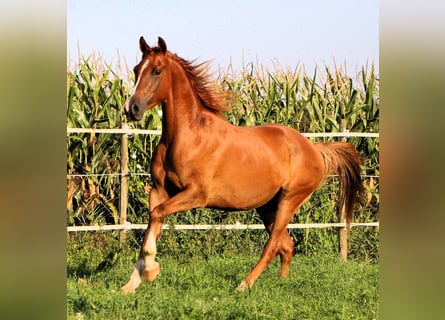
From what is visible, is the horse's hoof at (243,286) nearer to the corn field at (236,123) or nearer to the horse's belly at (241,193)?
the horse's belly at (241,193)

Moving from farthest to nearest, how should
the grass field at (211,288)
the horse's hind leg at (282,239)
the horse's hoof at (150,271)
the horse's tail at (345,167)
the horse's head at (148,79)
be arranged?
the horse's tail at (345,167)
the horse's hind leg at (282,239)
the horse's hoof at (150,271)
the horse's head at (148,79)
the grass field at (211,288)

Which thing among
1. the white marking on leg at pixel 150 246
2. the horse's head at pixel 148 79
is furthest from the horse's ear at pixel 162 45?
the white marking on leg at pixel 150 246

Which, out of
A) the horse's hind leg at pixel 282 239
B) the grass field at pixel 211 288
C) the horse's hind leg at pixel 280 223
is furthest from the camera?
the horse's hind leg at pixel 282 239

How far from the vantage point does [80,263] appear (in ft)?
24.3

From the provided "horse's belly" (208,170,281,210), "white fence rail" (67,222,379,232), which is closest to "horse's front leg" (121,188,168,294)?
"horse's belly" (208,170,281,210)

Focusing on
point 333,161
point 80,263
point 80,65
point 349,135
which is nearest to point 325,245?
point 349,135

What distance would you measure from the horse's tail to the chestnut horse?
1.17ft

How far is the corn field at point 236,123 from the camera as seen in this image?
839 centimetres

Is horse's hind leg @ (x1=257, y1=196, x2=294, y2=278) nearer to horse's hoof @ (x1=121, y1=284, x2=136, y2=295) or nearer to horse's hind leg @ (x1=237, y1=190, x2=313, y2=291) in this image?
horse's hind leg @ (x1=237, y1=190, x2=313, y2=291)

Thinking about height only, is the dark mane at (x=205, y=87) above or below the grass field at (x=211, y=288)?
above

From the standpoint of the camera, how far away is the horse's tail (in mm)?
6680

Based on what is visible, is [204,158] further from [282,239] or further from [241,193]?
[282,239]

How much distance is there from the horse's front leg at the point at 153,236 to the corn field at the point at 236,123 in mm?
2528
